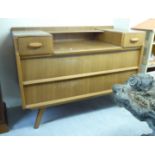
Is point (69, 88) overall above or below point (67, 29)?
below

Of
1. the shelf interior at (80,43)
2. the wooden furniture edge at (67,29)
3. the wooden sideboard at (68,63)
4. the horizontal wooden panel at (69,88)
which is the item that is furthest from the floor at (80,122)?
the wooden furniture edge at (67,29)

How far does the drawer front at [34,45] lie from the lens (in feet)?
3.97

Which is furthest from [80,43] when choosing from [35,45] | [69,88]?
[35,45]

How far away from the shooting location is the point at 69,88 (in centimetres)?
151

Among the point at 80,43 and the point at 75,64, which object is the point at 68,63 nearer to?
the point at 75,64

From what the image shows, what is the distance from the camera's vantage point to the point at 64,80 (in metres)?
1.46

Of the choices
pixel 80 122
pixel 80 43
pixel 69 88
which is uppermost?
pixel 80 43

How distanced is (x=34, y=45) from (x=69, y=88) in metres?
0.48

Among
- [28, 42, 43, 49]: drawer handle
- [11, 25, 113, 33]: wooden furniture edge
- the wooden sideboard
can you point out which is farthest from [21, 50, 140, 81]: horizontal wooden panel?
[11, 25, 113, 33]: wooden furniture edge

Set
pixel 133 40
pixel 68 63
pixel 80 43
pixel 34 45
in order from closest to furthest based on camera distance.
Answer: pixel 34 45 → pixel 68 63 → pixel 133 40 → pixel 80 43
